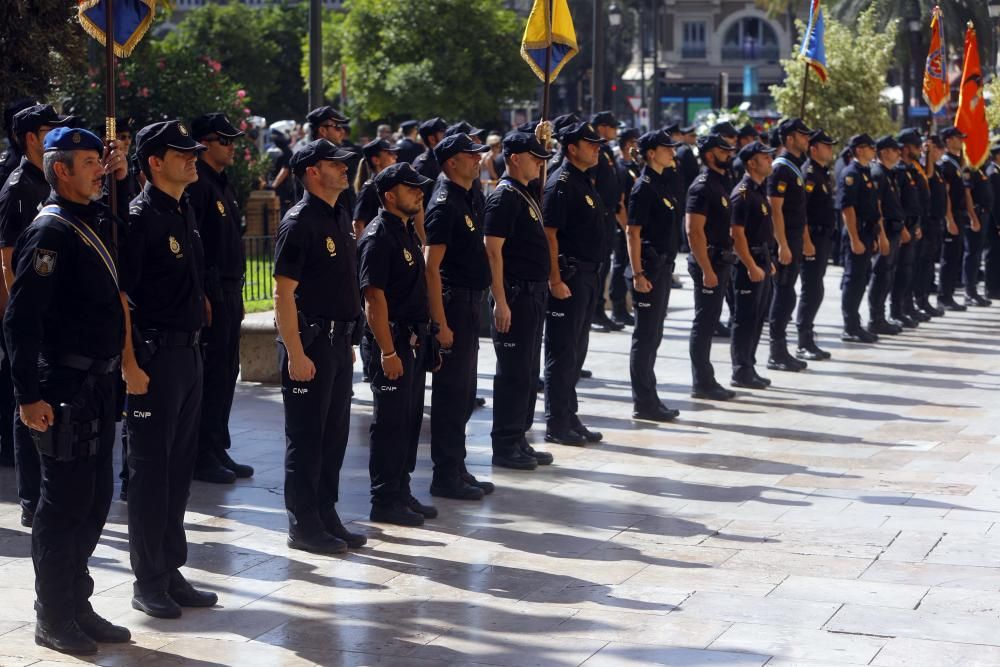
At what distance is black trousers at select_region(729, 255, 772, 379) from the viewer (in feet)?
42.4

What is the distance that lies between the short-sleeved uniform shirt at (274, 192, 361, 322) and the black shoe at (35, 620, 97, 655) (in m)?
Result: 1.98

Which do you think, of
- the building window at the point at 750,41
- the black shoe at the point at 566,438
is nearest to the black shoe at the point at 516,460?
the black shoe at the point at 566,438

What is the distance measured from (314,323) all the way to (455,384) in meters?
1.59

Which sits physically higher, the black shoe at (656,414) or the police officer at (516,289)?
the police officer at (516,289)

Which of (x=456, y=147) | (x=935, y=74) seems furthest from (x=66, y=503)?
(x=935, y=74)

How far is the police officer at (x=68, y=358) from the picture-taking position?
5.93 metres

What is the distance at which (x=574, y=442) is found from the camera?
1059cm

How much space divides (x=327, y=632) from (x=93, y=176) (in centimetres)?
204

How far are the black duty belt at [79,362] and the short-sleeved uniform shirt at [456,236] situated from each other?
2883 millimetres

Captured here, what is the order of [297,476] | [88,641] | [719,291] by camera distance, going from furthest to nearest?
1. [719,291]
2. [297,476]
3. [88,641]

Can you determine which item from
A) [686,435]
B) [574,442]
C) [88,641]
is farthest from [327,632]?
[686,435]

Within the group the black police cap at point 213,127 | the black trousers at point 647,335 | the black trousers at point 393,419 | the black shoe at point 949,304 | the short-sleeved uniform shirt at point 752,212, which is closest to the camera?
the black trousers at point 393,419

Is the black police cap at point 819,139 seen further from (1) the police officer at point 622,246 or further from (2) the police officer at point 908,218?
(2) the police officer at point 908,218

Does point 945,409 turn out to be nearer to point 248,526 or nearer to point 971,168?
point 248,526
